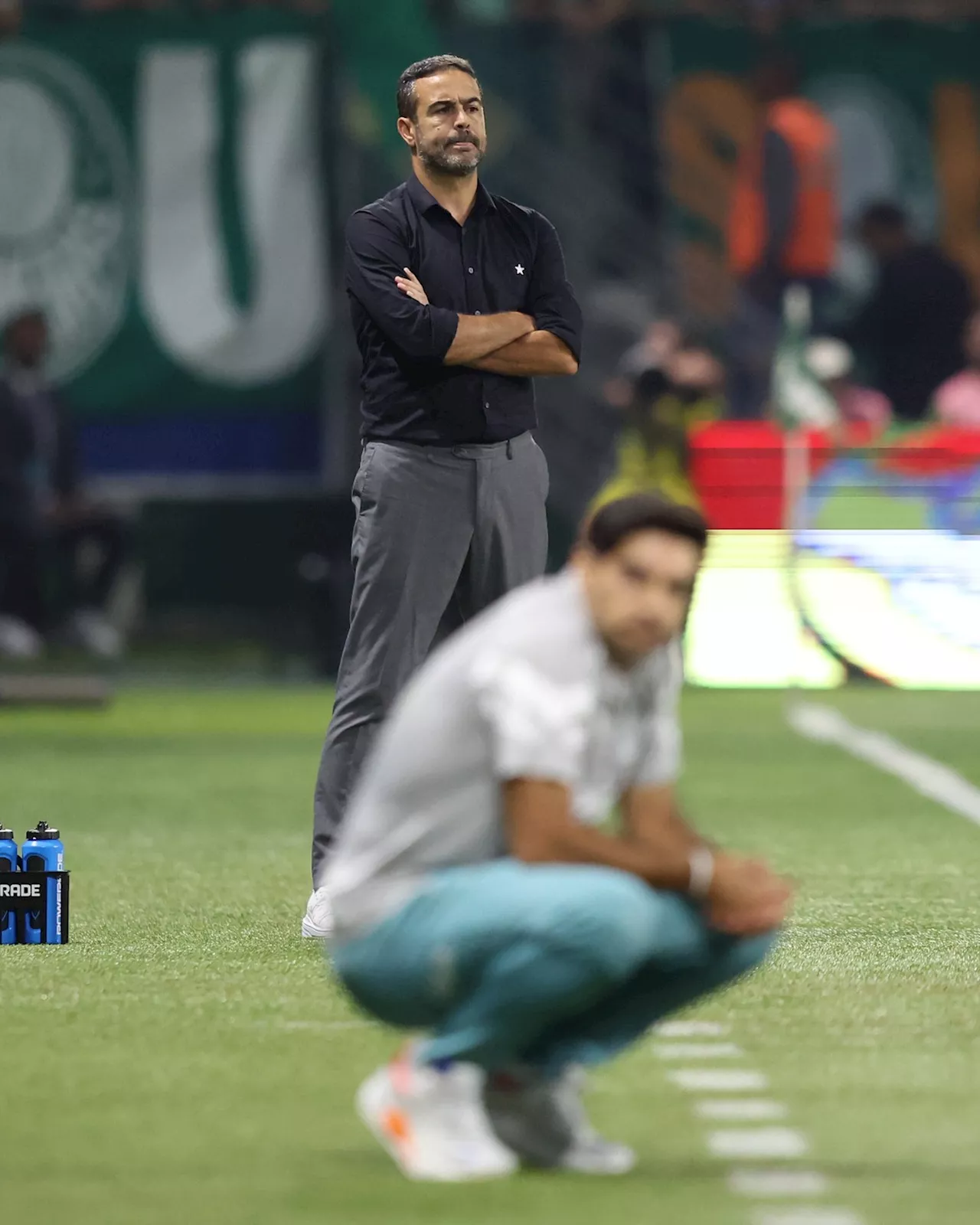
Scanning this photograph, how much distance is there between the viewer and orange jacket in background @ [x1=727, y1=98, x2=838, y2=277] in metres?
17.9

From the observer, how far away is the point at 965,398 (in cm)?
1773

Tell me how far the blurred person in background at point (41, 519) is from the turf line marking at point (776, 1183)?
13294mm

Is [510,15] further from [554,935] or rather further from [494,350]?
[554,935]

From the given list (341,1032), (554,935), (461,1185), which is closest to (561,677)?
(554,935)

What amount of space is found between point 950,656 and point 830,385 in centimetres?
200

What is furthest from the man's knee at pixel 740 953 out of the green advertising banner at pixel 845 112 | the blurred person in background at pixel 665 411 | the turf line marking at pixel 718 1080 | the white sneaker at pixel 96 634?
the green advertising banner at pixel 845 112

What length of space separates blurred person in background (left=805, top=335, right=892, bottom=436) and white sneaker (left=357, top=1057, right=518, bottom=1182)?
11894mm

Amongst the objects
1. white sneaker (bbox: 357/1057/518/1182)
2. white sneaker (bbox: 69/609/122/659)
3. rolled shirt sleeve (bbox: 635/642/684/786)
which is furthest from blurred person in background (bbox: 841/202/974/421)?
white sneaker (bbox: 357/1057/518/1182)

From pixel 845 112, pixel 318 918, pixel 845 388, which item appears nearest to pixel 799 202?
pixel 845 388

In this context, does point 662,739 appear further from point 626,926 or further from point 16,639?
point 16,639

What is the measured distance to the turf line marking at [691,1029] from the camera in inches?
275

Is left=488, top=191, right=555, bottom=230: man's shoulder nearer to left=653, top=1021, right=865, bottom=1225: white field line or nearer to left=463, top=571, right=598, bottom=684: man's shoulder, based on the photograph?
left=653, top=1021, right=865, bottom=1225: white field line

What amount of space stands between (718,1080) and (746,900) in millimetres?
1233

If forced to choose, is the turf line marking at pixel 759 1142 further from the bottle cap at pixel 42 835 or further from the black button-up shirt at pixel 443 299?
the black button-up shirt at pixel 443 299
